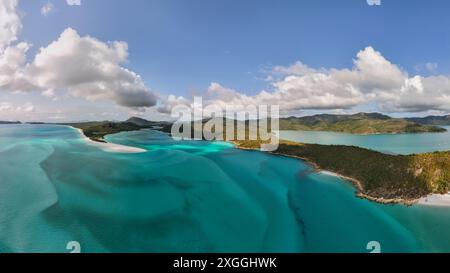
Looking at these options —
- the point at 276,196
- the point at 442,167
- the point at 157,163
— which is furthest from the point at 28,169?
the point at 442,167

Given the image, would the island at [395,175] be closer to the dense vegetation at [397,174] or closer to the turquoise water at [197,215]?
the dense vegetation at [397,174]

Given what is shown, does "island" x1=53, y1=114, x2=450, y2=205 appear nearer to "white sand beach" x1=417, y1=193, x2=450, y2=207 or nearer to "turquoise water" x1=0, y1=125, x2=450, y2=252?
"white sand beach" x1=417, y1=193, x2=450, y2=207

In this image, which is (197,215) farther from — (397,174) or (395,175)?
(397,174)

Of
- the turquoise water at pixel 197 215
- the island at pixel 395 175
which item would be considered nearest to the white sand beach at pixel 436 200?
the island at pixel 395 175

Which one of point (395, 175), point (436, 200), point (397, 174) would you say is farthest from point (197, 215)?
point (397, 174)

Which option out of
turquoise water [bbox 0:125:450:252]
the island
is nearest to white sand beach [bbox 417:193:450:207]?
the island

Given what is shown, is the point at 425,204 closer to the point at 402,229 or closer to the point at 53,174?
the point at 402,229

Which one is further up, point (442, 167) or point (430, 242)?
point (442, 167)
